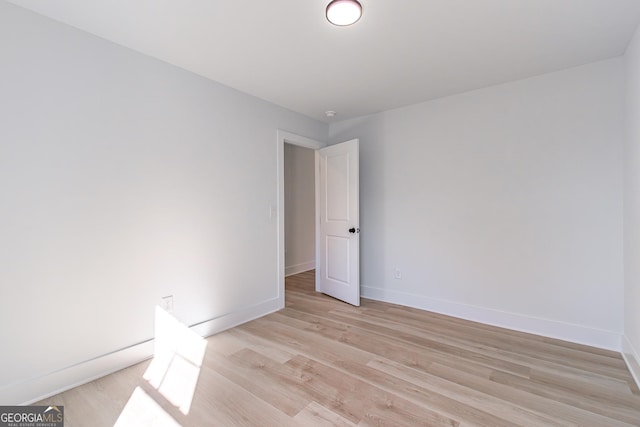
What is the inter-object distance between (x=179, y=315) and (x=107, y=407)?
2.75ft

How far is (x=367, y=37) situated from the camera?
203 cm

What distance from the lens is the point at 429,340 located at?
2.59 m

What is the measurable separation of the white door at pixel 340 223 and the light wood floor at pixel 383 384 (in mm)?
883

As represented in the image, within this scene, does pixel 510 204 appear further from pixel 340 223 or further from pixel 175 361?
pixel 175 361

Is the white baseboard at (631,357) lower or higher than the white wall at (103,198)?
lower

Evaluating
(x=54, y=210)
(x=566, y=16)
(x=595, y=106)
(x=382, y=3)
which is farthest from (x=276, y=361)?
(x=595, y=106)

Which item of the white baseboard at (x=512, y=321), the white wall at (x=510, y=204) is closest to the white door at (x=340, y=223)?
the white wall at (x=510, y=204)

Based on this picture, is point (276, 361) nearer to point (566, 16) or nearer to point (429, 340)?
point (429, 340)

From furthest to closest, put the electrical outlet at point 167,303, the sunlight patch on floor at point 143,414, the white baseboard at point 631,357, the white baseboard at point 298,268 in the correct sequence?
the white baseboard at point 298,268
the electrical outlet at point 167,303
the white baseboard at point 631,357
the sunlight patch on floor at point 143,414

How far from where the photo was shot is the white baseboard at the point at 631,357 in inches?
77.0

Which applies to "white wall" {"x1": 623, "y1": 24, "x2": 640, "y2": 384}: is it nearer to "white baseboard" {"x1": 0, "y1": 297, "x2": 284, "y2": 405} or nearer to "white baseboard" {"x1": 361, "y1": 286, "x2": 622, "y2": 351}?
"white baseboard" {"x1": 361, "y1": 286, "x2": 622, "y2": 351}

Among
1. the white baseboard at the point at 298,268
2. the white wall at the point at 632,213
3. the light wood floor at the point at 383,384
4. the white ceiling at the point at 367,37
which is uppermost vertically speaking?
the white ceiling at the point at 367,37

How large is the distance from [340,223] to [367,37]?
7.30 ft

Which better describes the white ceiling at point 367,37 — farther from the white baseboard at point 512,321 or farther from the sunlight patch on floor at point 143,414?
the sunlight patch on floor at point 143,414
